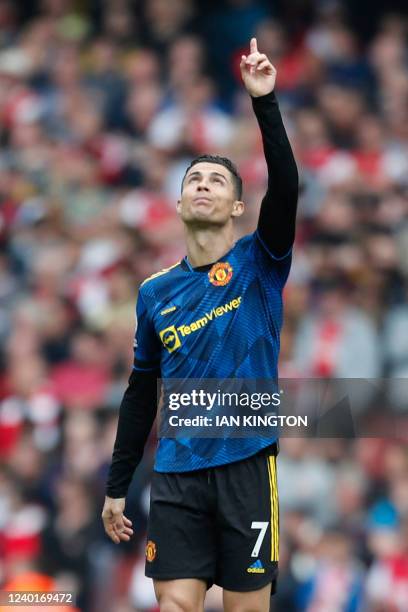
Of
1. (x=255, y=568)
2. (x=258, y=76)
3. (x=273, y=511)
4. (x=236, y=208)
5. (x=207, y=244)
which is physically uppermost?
(x=258, y=76)

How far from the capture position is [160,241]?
29.9ft

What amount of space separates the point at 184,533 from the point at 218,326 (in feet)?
2.66

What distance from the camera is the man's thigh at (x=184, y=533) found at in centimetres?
468

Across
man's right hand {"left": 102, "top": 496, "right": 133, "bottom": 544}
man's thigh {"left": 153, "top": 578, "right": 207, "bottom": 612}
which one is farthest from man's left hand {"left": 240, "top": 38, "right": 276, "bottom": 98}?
man's thigh {"left": 153, "top": 578, "right": 207, "bottom": 612}

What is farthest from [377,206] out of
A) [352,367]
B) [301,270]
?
[352,367]

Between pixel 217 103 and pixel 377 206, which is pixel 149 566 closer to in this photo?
pixel 377 206

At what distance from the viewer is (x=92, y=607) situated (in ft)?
25.4

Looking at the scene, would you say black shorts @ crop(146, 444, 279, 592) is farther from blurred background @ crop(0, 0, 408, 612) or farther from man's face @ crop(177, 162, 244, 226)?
blurred background @ crop(0, 0, 408, 612)

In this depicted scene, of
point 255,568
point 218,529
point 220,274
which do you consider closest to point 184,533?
point 218,529

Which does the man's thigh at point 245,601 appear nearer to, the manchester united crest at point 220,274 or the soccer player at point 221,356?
the soccer player at point 221,356

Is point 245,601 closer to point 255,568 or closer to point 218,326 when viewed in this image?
point 255,568

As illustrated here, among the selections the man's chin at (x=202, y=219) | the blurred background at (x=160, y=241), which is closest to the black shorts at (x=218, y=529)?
the man's chin at (x=202, y=219)

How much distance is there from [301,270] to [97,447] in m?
1.92

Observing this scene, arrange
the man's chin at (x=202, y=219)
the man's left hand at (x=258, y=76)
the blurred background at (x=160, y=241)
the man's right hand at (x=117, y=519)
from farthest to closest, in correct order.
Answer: the blurred background at (x=160, y=241) < the man's right hand at (x=117, y=519) < the man's chin at (x=202, y=219) < the man's left hand at (x=258, y=76)
